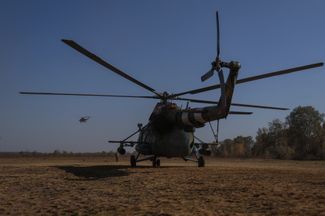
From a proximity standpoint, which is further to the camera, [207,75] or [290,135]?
[290,135]

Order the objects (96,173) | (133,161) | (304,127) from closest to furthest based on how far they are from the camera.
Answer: (96,173) → (133,161) → (304,127)

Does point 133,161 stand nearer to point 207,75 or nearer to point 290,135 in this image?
point 207,75

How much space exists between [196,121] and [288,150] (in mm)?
42791

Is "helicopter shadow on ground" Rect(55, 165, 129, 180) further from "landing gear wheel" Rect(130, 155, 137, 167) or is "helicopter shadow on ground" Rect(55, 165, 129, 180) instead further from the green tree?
the green tree

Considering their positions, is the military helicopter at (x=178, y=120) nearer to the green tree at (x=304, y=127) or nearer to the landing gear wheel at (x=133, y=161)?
the landing gear wheel at (x=133, y=161)

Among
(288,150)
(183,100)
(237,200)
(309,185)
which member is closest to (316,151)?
(288,150)

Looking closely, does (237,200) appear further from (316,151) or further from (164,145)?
(316,151)

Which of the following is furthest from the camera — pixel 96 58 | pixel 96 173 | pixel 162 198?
pixel 96 173

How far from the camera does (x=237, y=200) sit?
34.8 feet

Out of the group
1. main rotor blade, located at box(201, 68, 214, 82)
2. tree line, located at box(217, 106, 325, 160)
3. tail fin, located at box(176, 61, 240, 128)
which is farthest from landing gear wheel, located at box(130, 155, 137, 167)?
tree line, located at box(217, 106, 325, 160)

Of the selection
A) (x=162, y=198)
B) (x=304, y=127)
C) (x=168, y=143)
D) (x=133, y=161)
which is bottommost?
(x=162, y=198)

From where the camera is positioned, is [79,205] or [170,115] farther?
[170,115]

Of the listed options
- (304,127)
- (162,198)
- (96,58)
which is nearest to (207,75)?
(96,58)

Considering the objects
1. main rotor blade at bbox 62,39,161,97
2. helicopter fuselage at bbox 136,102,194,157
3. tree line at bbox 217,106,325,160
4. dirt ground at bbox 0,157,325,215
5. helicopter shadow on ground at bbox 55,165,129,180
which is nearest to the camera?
dirt ground at bbox 0,157,325,215
